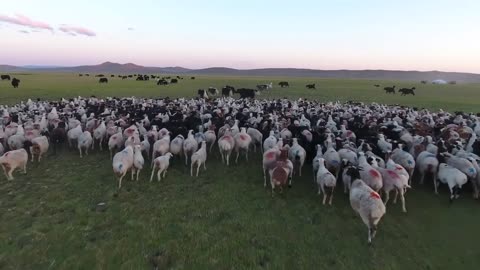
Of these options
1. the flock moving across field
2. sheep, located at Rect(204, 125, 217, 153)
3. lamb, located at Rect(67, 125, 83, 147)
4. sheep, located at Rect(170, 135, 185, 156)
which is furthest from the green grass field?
lamb, located at Rect(67, 125, 83, 147)

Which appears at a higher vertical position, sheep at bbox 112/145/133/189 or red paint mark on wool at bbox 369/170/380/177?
red paint mark on wool at bbox 369/170/380/177

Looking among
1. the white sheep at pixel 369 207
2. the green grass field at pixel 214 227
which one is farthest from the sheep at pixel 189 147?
the white sheep at pixel 369 207

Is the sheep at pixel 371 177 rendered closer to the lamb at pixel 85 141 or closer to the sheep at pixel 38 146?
the lamb at pixel 85 141

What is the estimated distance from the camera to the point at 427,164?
1176cm

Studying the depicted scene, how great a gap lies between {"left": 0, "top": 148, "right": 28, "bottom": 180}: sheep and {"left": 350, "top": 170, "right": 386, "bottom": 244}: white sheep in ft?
35.8

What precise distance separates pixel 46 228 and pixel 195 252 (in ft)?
12.6

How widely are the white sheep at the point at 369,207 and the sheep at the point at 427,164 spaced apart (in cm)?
388

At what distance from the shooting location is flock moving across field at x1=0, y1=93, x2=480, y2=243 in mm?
10641

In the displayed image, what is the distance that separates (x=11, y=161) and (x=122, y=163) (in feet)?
13.2

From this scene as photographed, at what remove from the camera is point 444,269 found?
775cm

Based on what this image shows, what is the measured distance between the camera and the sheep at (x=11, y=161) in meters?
12.2

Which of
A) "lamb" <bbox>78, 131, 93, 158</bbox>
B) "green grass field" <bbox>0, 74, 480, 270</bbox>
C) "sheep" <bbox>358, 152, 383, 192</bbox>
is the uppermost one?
"sheep" <bbox>358, 152, 383, 192</bbox>

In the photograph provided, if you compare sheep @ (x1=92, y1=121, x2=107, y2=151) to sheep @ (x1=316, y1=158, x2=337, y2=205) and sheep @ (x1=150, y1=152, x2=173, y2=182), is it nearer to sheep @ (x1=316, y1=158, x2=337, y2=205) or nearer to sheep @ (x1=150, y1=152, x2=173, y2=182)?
sheep @ (x1=150, y1=152, x2=173, y2=182)

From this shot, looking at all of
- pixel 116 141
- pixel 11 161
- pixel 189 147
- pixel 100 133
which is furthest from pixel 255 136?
pixel 11 161
